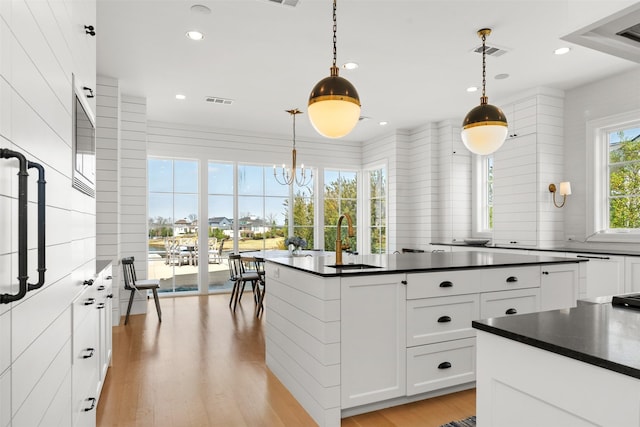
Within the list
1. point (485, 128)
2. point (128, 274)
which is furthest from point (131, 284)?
point (485, 128)

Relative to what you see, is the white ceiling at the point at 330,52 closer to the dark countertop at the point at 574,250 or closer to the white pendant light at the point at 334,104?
the white pendant light at the point at 334,104

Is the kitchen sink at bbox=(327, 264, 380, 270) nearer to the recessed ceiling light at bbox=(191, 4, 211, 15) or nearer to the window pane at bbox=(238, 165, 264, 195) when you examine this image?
the recessed ceiling light at bbox=(191, 4, 211, 15)

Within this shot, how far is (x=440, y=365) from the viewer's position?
2.72 m

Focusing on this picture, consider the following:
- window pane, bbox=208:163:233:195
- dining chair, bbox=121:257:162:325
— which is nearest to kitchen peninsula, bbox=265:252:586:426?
dining chair, bbox=121:257:162:325

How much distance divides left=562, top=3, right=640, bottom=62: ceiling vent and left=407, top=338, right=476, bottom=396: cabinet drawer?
1958mm

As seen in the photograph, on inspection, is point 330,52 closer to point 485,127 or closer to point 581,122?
point 485,127

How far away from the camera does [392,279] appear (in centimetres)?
257

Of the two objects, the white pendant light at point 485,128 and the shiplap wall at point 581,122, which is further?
the shiplap wall at point 581,122

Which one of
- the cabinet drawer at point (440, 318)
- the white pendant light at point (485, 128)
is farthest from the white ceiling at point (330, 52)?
the cabinet drawer at point (440, 318)

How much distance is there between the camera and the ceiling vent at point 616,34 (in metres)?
1.26

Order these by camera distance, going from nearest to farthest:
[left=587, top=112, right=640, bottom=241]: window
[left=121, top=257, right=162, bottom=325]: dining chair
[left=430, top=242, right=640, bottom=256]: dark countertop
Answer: [left=430, top=242, right=640, bottom=256]: dark countertop < [left=587, top=112, right=640, bottom=241]: window < [left=121, top=257, right=162, bottom=325]: dining chair

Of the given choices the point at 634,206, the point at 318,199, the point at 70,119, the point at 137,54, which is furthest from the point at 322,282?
the point at 318,199

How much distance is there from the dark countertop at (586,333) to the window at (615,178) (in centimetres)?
433

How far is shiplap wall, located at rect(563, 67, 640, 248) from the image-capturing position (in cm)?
488
